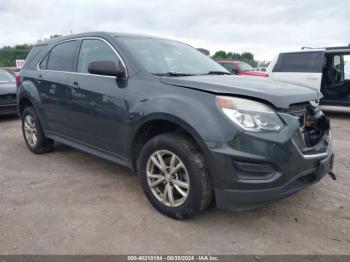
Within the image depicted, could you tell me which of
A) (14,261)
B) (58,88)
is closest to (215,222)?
(14,261)

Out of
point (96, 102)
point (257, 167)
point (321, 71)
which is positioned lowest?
point (257, 167)

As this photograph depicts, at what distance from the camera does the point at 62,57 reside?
171 inches

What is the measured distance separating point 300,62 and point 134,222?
716cm

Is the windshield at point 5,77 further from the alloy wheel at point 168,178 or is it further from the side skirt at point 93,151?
the alloy wheel at point 168,178

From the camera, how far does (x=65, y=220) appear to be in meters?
2.95

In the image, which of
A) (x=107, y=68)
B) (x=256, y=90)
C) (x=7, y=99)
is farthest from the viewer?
(x=7, y=99)

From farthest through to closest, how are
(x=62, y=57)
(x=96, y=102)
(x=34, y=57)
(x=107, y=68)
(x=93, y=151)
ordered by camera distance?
(x=34, y=57) → (x=62, y=57) → (x=93, y=151) → (x=96, y=102) → (x=107, y=68)

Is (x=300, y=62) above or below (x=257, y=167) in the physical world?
above

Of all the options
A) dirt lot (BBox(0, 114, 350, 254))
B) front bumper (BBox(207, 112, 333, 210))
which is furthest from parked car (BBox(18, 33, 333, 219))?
dirt lot (BBox(0, 114, 350, 254))

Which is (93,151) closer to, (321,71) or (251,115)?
(251,115)

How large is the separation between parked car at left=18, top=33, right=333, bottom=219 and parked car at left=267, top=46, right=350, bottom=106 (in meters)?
5.15

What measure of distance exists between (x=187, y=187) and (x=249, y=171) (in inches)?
22.1

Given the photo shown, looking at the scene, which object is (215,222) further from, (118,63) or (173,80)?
(118,63)

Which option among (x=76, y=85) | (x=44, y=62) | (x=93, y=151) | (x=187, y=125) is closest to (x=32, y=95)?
(x=44, y=62)
